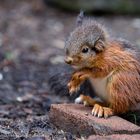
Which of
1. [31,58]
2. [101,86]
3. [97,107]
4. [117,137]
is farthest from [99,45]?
[31,58]

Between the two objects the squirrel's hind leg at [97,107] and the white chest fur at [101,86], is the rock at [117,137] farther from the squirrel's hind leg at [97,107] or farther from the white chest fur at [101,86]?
the white chest fur at [101,86]

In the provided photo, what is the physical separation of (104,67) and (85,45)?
0.27 meters

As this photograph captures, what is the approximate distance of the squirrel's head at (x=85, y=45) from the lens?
482 centimetres

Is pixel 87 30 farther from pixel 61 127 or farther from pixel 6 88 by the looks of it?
pixel 6 88

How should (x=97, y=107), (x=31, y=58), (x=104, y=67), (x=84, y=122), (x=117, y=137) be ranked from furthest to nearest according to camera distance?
(x=31, y=58) < (x=97, y=107) < (x=104, y=67) < (x=84, y=122) < (x=117, y=137)

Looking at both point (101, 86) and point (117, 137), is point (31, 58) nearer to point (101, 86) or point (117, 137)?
point (101, 86)

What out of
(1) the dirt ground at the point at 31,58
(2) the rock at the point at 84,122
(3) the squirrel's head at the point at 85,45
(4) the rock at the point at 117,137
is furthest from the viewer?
(1) the dirt ground at the point at 31,58

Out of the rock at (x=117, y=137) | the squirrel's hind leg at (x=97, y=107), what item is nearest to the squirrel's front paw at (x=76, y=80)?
the squirrel's hind leg at (x=97, y=107)

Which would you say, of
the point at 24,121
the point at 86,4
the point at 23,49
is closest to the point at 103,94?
the point at 24,121

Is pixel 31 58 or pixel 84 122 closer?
pixel 84 122

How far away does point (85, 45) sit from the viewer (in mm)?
→ 4891

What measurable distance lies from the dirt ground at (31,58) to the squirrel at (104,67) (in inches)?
20.9

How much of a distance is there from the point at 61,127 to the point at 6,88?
230 centimetres

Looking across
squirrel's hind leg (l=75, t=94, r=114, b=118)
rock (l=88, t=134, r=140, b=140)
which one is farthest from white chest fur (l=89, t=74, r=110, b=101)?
rock (l=88, t=134, r=140, b=140)
